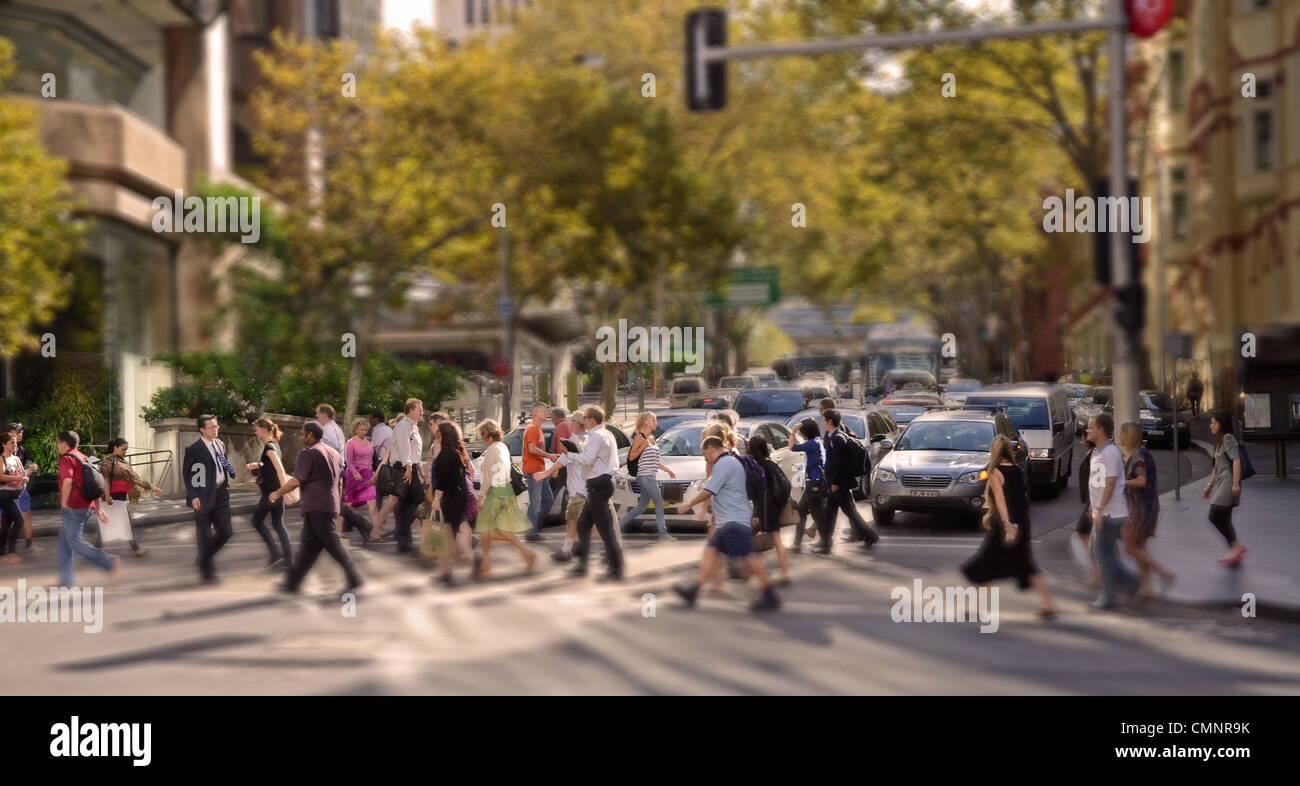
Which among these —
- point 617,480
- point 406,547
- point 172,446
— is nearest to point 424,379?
point 172,446

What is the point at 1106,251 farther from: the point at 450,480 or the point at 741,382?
the point at 741,382

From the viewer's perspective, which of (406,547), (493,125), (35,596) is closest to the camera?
(35,596)

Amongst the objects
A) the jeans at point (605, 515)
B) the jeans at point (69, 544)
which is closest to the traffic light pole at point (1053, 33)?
the jeans at point (605, 515)

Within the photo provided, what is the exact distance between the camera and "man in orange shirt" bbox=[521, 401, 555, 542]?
17578mm

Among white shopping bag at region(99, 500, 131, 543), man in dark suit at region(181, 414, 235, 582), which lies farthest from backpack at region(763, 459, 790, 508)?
white shopping bag at region(99, 500, 131, 543)

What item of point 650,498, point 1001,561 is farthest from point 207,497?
point 1001,561

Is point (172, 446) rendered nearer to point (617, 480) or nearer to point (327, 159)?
point (327, 159)

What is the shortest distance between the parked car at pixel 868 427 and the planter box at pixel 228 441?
10.8m

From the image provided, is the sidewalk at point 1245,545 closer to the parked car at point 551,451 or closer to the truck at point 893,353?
the truck at point 893,353

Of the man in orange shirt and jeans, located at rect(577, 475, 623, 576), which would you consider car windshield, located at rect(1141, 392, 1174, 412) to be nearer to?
the man in orange shirt

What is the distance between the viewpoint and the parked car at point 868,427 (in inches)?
896

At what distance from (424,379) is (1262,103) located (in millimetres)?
21556

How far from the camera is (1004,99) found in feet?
121
